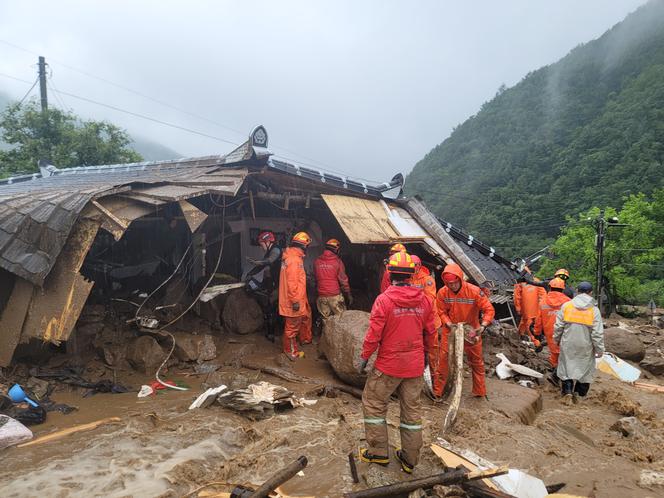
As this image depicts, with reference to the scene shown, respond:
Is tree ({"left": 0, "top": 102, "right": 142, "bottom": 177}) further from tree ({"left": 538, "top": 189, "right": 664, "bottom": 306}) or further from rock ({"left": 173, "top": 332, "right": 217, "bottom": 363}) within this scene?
tree ({"left": 538, "top": 189, "right": 664, "bottom": 306})

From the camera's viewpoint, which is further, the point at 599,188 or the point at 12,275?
the point at 599,188

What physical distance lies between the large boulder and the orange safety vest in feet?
10.2

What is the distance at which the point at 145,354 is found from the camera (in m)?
6.01

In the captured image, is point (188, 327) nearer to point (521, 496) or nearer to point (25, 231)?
point (25, 231)

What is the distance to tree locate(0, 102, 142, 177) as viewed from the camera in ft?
60.5

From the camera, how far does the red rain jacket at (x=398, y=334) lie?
3.63 metres

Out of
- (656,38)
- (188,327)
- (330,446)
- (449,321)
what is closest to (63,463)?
(330,446)

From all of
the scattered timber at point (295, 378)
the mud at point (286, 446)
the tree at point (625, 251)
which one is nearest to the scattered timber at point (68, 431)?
the mud at point (286, 446)

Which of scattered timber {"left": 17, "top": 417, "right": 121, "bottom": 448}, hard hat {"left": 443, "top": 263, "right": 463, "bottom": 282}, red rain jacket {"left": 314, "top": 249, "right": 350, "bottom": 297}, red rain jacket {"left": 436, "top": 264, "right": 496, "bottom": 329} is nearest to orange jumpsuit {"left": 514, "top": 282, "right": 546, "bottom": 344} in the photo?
red rain jacket {"left": 436, "top": 264, "right": 496, "bottom": 329}

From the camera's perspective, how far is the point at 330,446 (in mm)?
4023

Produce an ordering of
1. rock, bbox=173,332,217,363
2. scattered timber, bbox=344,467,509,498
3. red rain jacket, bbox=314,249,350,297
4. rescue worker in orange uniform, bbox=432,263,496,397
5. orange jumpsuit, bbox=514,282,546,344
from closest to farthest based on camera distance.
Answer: scattered timber, bbox=344,467,509,498, rescue worker in orange uniform, bbox=432,263,496,397, rock, bbox=173,332,217,363, red rain jacket, bbox=314,249,350,297, orange jumpsuit, bbox=514,282,546,344

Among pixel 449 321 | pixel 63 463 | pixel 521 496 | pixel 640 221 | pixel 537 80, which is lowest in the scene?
pixel 63 463

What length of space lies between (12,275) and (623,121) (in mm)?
55856

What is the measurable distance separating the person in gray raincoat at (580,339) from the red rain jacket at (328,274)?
3730 millimetres
